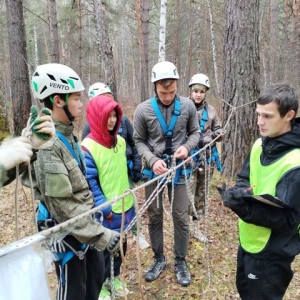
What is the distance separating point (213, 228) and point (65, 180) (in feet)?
10.4

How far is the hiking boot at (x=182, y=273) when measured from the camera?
3.22 m

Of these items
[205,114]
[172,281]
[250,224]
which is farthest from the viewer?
[205,114]

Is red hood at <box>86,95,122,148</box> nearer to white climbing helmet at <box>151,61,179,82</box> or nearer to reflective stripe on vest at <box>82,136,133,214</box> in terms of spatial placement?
reflective stripe on vest at <box>82,136,133,214</box>

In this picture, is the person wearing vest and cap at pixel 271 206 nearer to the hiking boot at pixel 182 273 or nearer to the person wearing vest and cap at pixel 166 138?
the person wearing vest and cap at pixel 166 138

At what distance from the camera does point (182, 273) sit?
10.7 ft

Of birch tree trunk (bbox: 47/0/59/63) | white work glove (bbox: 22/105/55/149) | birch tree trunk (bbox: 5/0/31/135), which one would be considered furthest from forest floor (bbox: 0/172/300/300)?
birch tree trunk (bbox: 47/0/59/63)

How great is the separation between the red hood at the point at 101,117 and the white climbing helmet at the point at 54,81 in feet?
1.87

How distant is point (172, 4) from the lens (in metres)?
19.5

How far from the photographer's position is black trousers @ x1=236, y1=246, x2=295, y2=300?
205cm

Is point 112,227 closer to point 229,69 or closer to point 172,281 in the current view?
point 172,281

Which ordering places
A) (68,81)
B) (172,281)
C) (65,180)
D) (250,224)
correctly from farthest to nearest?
(172,281) < (250,224) < (68,81) < (65,180)

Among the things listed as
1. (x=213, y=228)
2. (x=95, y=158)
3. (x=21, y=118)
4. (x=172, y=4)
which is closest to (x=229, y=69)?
(x=213, y=228)

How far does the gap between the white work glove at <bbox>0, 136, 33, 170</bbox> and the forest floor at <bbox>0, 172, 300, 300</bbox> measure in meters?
1.46

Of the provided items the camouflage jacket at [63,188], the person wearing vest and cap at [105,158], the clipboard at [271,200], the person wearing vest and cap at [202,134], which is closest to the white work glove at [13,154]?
the camouflage jacket at [63,188]
